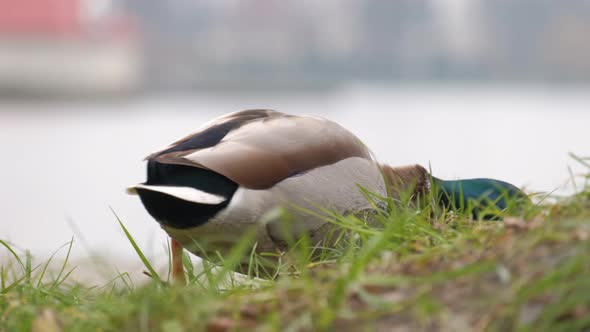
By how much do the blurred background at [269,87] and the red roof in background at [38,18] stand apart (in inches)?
2.9

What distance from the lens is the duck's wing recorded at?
2.79m

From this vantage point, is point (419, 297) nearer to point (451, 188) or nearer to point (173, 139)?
point (451, 188)

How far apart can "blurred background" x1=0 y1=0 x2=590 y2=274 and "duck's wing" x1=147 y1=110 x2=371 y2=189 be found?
4.37 metres

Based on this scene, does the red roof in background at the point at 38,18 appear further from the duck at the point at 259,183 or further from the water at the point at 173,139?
the duck at the point at 259,183

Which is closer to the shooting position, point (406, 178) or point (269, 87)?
point (406, 178)

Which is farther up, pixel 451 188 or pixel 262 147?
pixel 262 147

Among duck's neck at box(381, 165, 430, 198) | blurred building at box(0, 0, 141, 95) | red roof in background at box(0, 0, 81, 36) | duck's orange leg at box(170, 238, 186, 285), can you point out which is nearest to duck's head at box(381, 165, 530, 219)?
duck's neck at box(381, 165, 430, 198)

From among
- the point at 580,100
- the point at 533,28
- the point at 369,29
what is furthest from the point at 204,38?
the point at 580,100

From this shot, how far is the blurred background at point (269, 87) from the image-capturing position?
63.9 ft

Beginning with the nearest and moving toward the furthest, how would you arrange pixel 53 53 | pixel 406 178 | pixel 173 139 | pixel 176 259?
pixel 176 259 → pixel 406 178 → pixel 173 139 → pixel 53 53

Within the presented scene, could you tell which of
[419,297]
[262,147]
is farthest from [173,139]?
[419,297]

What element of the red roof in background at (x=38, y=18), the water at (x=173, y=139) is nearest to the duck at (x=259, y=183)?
the water at (x=173, y=139)

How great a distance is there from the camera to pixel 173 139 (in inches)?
1034

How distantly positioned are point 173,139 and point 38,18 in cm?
2169
